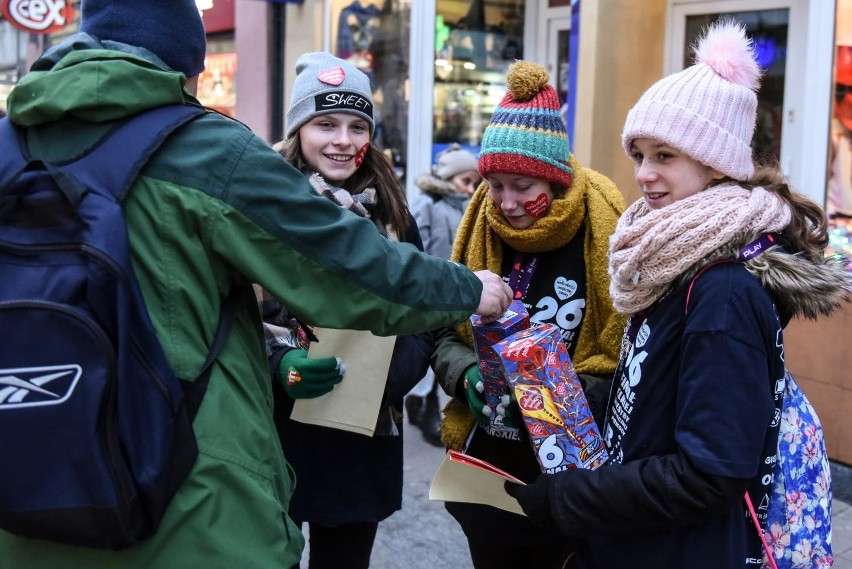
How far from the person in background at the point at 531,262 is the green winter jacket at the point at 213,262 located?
2.51ft

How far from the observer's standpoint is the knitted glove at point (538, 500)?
2.02 metres

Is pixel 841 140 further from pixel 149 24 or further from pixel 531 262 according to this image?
pixel 149 24

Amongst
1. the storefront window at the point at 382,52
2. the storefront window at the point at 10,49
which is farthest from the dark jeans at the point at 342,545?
the storefront window at the point at 10,49

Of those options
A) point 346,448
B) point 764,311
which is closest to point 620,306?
point 764,311

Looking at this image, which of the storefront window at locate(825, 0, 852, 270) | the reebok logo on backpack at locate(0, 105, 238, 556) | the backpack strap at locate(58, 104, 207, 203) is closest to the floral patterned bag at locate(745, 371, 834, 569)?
the reebok logo on backpack at locate(0, 105, 238, 556)

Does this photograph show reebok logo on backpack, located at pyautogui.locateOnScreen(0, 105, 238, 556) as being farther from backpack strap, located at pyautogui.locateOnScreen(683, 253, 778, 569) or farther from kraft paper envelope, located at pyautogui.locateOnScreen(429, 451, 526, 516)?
backpack strap, located at pyautogui.locateOnScreen(683, 253, 778, 569)

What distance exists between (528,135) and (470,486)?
3.07 ft

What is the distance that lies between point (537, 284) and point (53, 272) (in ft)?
4.65

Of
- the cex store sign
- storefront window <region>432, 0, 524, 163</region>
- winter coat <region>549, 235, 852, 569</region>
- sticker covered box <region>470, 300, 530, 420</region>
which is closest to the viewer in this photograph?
winter coat <region>549, 235, 852, 569</region>

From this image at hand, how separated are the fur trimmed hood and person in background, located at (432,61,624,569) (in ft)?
2.00

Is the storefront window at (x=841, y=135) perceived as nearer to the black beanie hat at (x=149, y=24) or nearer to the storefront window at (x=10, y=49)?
the black beanie hat at (x=149, y=24)

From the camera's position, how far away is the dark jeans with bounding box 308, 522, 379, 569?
9.15ft

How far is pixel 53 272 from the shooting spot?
1515 mm

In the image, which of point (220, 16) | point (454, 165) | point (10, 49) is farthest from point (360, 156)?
point (10, 49)
